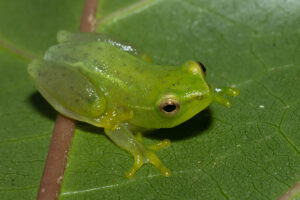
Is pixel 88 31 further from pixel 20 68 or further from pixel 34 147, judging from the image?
pixel 34 147

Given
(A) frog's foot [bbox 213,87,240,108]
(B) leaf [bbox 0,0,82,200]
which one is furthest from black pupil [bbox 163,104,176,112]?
(B) leaf [bbox 0,0,82,200]

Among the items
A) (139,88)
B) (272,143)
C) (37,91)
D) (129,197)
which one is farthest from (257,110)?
(37,91)

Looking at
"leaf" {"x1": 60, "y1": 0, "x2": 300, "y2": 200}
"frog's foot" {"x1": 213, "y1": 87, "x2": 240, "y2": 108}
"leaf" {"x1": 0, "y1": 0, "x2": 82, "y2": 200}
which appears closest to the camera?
"leaf" {"x1": 60, "y1": 0, "x2": 300, "y2": 200}

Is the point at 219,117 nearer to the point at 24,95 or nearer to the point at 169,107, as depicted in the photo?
the point at 169,107

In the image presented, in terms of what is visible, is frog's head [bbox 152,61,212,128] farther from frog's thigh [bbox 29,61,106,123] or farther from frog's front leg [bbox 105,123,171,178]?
frog's thigh [bbox 29,61,106,123]

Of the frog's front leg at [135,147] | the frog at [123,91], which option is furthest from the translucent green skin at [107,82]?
the frog's front leg at [135,147]
